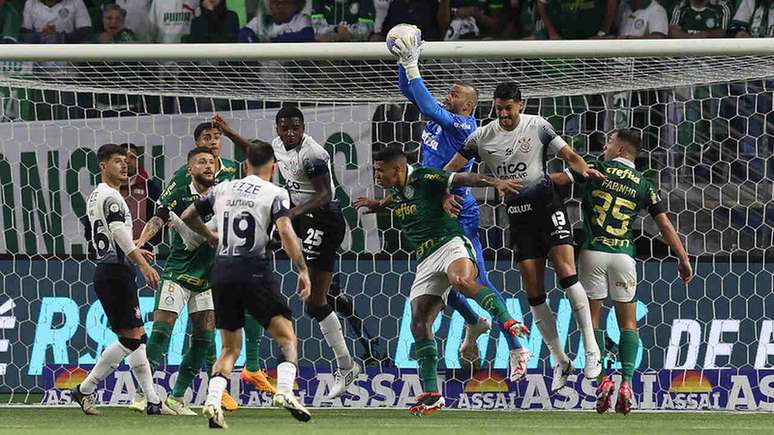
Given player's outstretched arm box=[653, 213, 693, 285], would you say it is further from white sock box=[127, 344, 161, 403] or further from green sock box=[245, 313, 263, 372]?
white sock box=[127, 344, 161, 403]

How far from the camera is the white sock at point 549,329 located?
35.4ft

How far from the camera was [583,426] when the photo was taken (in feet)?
30.7

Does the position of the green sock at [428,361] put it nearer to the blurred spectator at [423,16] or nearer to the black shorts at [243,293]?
the black shorts at [243,293]

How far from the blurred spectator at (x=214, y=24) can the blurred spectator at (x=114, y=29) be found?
2.10ft

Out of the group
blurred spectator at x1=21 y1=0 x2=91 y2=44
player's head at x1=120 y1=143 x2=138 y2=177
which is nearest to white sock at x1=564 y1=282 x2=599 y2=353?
player's head at x1=120 y1=143 x2=138 y2=177

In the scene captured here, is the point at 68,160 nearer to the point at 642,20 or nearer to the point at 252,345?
the point at 252,345

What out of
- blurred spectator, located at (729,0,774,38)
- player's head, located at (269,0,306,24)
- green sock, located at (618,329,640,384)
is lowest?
green sock, located at (618,329,640,384)

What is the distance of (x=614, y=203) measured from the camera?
1059 cm

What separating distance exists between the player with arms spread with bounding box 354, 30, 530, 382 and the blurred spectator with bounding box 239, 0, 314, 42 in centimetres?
408

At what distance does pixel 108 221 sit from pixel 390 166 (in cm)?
203

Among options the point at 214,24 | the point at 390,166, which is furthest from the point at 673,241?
the point at 214,24

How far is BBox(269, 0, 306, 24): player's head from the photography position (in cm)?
1543

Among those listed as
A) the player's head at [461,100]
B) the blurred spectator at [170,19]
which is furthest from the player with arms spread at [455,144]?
the blurred spectator at [170,19]

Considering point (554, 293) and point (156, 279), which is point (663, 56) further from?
point (156, 279)
